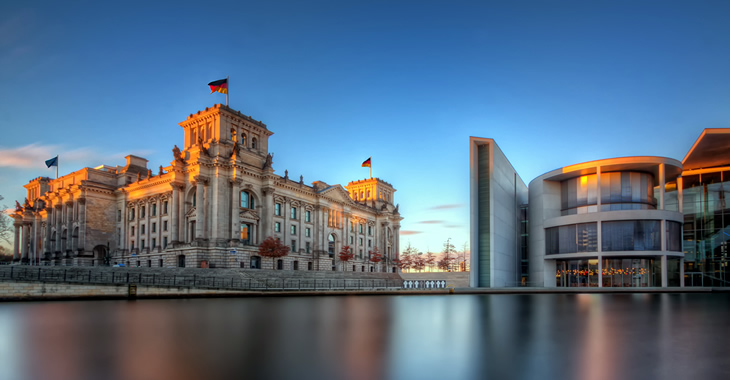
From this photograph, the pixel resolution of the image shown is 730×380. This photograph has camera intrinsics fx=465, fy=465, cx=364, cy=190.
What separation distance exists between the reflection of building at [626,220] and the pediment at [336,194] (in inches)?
1412

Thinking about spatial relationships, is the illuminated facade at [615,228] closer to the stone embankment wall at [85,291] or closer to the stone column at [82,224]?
the stone embankment wall at [85,291]

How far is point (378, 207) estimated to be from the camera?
110 m

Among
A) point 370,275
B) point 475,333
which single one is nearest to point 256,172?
point 370,275

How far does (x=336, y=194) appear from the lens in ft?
297

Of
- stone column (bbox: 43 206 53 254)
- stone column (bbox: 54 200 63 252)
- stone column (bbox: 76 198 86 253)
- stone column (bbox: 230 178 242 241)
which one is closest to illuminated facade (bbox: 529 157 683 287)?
stone column (bbox: 230 178 242 241)

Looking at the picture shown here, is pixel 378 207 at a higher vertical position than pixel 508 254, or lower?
higher

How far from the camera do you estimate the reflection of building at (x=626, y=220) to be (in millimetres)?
52344

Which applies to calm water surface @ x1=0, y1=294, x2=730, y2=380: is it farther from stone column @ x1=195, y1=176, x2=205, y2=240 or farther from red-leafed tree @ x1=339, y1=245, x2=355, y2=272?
red-leafed tree @ x1=339, y1=245, x2=355, y2=272

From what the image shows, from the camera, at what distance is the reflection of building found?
52344mm

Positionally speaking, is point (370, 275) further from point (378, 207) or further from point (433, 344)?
point (433, 344)

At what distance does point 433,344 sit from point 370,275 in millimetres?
65798

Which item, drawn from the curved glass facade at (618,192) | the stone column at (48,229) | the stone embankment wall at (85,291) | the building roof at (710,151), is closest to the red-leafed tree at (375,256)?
the curved glass facade at (618,192)

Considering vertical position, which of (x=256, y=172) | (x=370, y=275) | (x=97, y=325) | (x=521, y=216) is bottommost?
(x=370, y=275)

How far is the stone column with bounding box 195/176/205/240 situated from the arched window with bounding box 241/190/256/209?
666 centimetres
